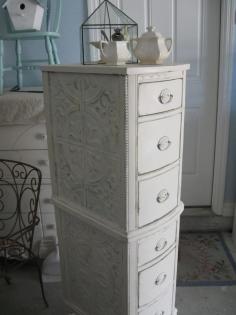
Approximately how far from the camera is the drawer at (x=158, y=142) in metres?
1.09

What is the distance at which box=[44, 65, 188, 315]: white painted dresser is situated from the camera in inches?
41.8

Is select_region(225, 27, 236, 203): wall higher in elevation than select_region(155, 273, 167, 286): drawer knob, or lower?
higher

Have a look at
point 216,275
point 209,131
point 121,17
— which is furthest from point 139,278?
point 209,131

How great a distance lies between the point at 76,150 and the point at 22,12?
950 millimetres

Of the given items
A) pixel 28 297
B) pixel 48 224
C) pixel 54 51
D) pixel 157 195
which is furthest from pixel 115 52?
pixel 28 297

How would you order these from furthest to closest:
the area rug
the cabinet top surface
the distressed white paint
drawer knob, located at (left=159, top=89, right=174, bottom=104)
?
the distressed white paint
the area rug
drawer knob, located at (left=159, top=89, right=174, bottom=104)
the cabinet top surface

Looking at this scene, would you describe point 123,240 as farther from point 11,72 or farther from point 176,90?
point 11,72

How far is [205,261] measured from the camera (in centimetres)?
204

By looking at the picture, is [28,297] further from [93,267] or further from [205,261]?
[205,261]

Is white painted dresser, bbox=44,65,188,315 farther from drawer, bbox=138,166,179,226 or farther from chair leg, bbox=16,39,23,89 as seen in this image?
chair leg, bbox=16,39,23,89

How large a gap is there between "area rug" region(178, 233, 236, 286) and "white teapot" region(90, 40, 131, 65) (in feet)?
4.23

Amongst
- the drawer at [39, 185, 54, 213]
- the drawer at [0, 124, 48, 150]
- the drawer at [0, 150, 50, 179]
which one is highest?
the drawer at [0, 124, 48, 150]

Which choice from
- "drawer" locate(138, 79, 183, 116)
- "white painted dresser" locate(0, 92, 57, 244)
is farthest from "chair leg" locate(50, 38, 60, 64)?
"drawer" locate(138, 79, 183, 116)

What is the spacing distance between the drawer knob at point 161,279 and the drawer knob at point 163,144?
52cm
